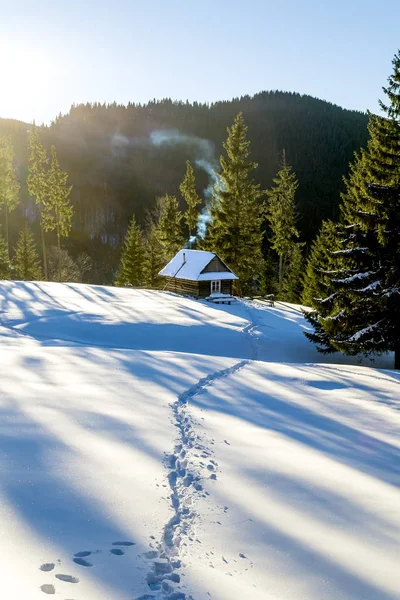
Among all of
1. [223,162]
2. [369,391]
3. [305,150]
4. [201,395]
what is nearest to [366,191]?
[369,391]

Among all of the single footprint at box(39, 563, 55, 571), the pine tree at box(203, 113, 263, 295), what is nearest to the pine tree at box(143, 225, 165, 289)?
the pine tree at box(203, 113, 263, 295)

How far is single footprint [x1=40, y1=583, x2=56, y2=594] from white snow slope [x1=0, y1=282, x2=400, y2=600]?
2cm

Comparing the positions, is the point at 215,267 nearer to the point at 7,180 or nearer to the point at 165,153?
the point at 7,180

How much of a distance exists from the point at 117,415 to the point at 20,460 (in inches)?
92.1

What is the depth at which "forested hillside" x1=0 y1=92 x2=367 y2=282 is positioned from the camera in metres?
135

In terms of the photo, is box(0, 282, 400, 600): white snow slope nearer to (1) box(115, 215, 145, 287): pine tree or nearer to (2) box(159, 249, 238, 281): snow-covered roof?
(2) box(159, 249, 238, 281): snow-covered roof

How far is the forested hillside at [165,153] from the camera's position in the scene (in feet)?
444

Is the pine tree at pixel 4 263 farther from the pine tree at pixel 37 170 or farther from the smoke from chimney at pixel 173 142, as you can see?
the smoke from chimney at pixel 173 142

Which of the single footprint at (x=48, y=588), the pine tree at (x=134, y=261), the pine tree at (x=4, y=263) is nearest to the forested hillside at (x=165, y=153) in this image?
the pine tree at (x=134, y=261)

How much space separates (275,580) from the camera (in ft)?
12.6

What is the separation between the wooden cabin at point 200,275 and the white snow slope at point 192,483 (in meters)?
23.1

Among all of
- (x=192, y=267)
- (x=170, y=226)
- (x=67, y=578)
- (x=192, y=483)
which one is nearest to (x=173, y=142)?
(x=170, y=226)

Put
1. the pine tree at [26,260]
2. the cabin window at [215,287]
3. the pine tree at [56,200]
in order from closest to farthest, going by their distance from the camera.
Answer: the cabin window at [215,287], the pine tree at [56,200], the pine tree at [26,260]

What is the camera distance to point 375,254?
54.1ft
